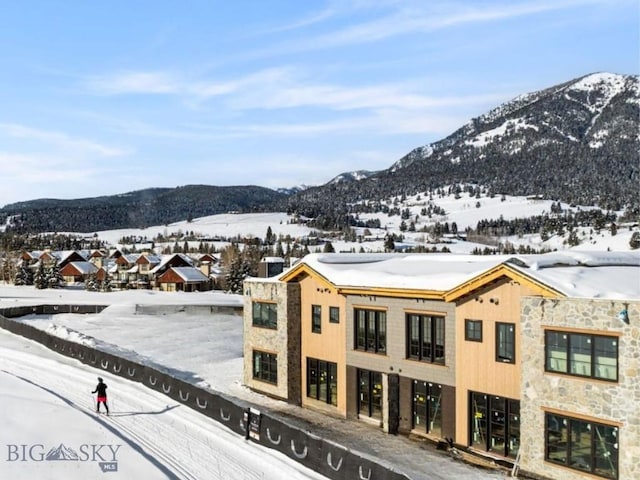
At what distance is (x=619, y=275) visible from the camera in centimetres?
2223

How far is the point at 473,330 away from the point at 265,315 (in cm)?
1270

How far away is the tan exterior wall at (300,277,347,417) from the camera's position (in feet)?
94.8

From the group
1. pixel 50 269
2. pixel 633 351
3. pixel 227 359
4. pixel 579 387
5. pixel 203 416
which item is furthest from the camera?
pixel 50 269

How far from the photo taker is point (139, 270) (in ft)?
431

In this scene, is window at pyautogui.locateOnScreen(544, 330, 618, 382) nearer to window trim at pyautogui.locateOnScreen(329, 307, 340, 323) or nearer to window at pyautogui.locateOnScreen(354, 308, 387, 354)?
window at pyautogui.locateOnScreen(354, 308, 387, 354)

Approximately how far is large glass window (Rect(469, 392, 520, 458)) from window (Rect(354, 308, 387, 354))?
5.06 metres

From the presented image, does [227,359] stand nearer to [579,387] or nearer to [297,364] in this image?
[297,364]

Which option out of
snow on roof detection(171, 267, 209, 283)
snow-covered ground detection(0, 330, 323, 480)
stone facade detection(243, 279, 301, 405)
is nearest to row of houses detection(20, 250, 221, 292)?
snow on roof detection(171, 267, 209, 283)

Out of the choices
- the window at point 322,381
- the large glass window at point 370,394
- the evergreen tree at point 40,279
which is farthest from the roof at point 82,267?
the large glass window at point 370,394

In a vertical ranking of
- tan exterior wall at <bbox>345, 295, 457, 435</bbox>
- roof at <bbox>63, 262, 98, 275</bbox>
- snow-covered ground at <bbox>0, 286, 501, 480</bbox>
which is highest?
tan exterior wall at <bbox>345, 295, 457, 435</bbox>

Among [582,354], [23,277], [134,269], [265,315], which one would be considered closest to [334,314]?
[265,315]

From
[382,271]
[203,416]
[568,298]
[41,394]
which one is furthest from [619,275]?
[41,394]

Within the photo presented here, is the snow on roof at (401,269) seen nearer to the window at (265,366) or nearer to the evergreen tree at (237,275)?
the window at (265,366)

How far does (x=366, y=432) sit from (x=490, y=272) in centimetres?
872
